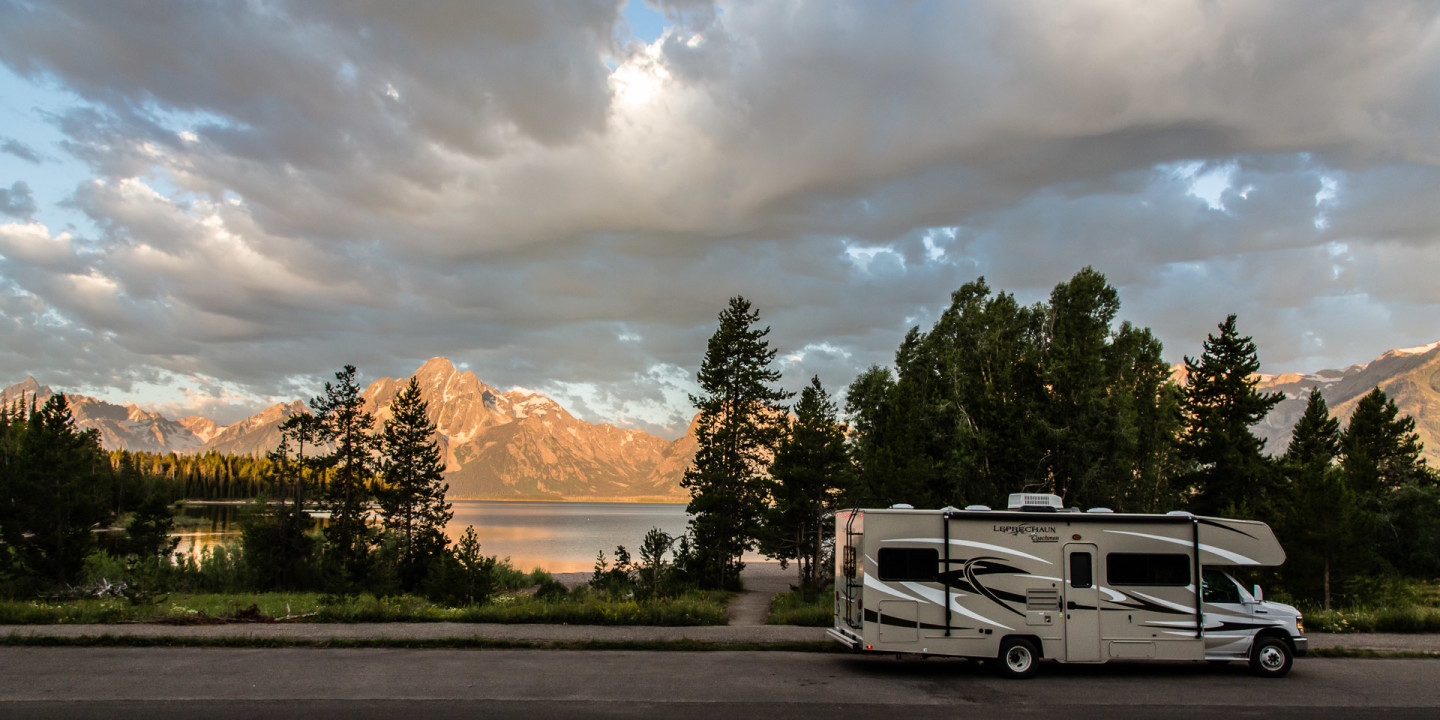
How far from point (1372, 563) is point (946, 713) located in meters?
21.3

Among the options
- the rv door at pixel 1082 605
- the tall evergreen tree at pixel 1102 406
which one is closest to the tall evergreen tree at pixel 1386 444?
the tall evergreen tree at pixel 1102 406

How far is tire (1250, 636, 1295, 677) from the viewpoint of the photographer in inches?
516

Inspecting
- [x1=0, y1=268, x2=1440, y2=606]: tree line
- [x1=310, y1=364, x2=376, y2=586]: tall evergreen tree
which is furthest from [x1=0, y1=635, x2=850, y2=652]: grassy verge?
[x1=310, y1=364, x2=376, y2=586]: tall evergreen tree

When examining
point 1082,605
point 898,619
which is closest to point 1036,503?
point 1082,605

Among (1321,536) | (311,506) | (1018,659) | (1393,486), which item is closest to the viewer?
(1018,659)

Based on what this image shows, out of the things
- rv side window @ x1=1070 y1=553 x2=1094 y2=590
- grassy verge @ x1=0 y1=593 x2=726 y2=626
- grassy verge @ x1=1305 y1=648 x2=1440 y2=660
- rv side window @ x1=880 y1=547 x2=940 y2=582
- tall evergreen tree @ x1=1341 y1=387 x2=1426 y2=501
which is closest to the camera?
rv side window @ x1=880 y1=547 x2=940 y2=582

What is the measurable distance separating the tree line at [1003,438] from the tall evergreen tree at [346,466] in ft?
53.4

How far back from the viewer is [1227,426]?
35031 mm

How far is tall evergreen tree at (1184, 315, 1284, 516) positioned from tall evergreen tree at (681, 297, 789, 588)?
19309mm

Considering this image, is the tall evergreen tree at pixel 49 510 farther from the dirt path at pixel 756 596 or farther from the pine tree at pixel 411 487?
the dirt path at pixel 756 596

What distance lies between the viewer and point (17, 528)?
33.4m

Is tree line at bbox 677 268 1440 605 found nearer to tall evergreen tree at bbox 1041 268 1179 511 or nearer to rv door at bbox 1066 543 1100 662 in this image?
tall evergreen tree at bbox 1041 268 1179 511

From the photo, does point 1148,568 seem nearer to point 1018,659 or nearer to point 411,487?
point 1018,659

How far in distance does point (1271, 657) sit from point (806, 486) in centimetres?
1910
